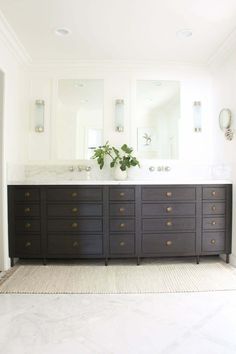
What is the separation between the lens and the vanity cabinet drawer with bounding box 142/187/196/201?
290cm

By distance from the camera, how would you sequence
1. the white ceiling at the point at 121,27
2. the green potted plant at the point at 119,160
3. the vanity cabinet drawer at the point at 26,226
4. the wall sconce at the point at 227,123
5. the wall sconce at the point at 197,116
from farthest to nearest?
1. the wall sconce at the point at 197,116
2. the green potted plant at the point at 119,160
3. the wall sconce at the point at 227,123
4. the vanity cabinet drawer at the point at 26,226
5. the white ceiling at the point at 121,27

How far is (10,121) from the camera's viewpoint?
3.00 m

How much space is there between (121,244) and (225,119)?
1.83 metres

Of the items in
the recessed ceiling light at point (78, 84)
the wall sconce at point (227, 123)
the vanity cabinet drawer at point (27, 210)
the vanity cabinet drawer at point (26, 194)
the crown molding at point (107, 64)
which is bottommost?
the vanity cabinet drawer at point (27, 210)

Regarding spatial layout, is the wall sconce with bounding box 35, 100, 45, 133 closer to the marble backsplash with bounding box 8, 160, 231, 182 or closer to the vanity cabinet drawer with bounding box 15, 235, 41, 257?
the marble backsplash with bounding box 8, 160, 231, 182

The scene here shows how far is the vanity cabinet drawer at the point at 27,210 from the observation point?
9.51ft

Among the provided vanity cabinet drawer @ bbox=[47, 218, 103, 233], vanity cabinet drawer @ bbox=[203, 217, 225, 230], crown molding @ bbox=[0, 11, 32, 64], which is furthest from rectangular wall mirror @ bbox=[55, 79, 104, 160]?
vanity cabinet drawer @ bbox=[203, 217, 225, 230]

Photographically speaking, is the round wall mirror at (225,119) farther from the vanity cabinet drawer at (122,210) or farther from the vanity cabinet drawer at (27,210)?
the vanity cabinet drawer at (27,210)

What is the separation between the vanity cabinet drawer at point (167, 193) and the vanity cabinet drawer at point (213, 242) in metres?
0.46

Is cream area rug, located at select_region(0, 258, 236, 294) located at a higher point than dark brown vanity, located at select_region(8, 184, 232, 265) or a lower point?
lower

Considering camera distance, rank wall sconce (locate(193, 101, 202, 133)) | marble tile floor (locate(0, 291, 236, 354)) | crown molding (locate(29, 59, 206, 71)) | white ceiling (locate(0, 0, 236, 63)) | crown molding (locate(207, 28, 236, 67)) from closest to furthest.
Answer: marble tile floor (locate(0, 291, 236, 354)) → white ceiling (locate(0, 0, 236, 63)) → crown molding (locate(207, 28, 236, 67)) → crown molding (locate(29, 59, 206, 71)) → wall sconce (locate(193, 101, 202, 133))

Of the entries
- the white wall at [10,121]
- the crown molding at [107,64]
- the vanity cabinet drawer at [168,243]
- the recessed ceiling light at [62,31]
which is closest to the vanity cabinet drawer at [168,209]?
the vanity cabinet drawer at [168,243]

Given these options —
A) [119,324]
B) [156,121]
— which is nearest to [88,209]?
[119,324]

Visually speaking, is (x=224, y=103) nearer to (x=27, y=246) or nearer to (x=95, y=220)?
(x=95, y=220)
